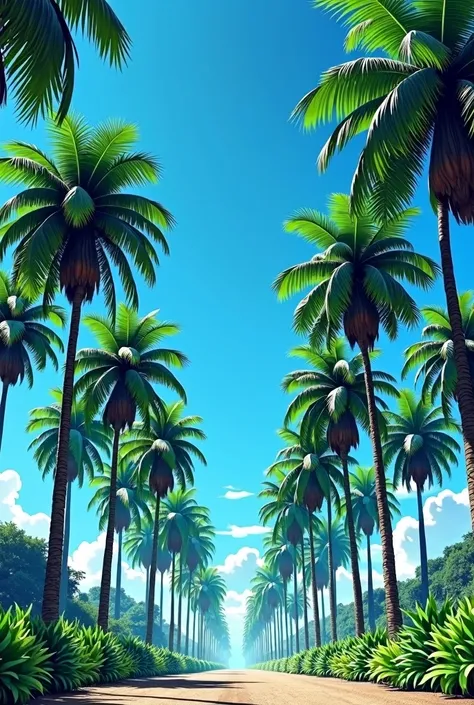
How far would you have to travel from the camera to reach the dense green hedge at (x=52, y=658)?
9219 millimetres

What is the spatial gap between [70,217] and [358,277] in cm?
979

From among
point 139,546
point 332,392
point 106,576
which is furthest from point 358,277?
point 139,546

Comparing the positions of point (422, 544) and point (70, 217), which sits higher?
point (70, 217)

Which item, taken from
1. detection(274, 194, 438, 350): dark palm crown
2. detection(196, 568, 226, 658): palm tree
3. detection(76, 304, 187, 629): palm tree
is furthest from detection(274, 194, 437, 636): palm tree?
detection(196, 568, 226, 658): palm tree

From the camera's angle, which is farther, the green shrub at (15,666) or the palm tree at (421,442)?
the palm tree at (421,442)

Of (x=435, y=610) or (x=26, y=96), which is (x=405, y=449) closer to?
A: (x=435, y=610)

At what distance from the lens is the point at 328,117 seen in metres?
15.2

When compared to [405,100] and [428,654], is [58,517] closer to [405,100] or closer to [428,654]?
[428,654]

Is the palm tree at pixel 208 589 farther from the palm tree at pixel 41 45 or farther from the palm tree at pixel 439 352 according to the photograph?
the palm tree at pixel 41 45

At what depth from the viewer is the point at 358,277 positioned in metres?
21.0

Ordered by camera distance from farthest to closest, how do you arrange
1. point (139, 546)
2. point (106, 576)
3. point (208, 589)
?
point (208, 589)
point (139, 546)
point (106, 576)

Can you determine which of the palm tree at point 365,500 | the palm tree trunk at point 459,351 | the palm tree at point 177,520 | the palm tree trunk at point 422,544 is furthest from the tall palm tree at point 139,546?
the palm tree trunk at point 459,351

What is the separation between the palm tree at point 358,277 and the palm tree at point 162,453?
14.6 meters

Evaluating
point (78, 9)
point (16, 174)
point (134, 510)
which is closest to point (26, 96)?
point (78, 9)
